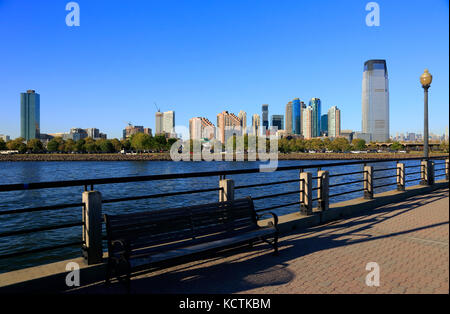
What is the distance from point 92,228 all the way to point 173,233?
1102mm

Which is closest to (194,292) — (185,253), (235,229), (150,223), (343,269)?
(185,253)

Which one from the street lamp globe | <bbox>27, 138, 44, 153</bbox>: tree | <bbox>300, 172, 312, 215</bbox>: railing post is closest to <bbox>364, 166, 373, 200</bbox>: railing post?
<bbox>300, 172, 312, 215</bbox>: railing post

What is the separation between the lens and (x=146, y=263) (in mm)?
4113

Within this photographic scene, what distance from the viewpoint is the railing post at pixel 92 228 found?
4.62 m

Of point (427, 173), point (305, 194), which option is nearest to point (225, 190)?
point (305, 194)

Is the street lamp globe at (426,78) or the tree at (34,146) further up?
the tree at (34,146)

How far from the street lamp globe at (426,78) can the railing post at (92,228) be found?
43.9ft

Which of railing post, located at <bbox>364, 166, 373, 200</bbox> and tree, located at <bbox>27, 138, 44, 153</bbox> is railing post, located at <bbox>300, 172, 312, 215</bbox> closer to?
railing post, located at <bbox>364, 166, 373, 200</bbox>

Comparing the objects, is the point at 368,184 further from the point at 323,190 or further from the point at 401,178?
the point at 323,190

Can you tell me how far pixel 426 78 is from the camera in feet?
43.7

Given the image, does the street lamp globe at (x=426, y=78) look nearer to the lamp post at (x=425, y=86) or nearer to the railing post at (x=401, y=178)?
the lamp post at (x=425, y=86)

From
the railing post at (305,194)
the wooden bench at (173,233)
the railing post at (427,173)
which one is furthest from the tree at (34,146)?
the wooden bench at (173,233)

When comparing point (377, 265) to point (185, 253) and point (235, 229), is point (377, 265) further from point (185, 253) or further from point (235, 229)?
point (185, 253)
